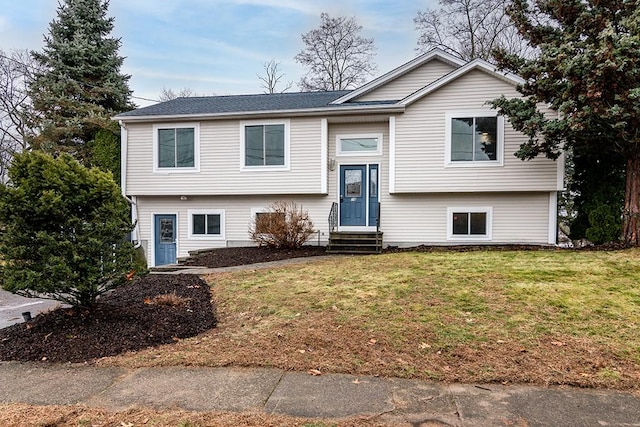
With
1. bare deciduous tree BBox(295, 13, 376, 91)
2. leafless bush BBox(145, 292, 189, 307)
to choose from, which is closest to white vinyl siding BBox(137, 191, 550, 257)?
leafless bush BBox(145, 292, 189, 307)

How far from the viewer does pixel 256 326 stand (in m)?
4.78

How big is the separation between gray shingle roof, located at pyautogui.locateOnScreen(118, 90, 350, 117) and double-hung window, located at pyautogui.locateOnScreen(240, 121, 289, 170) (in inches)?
21.4

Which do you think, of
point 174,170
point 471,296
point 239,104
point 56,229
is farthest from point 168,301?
point 239,104

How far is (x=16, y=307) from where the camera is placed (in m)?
7.02

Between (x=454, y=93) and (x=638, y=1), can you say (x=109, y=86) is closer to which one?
(x=454, y=93)

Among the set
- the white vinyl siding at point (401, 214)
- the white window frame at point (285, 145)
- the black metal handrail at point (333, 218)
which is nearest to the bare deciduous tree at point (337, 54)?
the white window frame at point (285, 145)

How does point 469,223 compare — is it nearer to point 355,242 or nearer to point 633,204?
point 355,242

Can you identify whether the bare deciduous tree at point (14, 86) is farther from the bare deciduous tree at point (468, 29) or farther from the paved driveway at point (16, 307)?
the bare deciduous tree at point (468, 29)

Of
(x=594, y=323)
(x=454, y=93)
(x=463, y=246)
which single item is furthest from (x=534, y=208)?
(x=594, y=323)

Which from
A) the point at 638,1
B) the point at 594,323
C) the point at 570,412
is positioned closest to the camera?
the point at 570,412

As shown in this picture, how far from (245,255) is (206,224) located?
2851mm

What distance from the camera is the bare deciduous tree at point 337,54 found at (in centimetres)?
2592

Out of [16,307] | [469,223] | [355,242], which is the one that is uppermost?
[469,223]

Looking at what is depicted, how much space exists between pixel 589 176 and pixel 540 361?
9440mm
